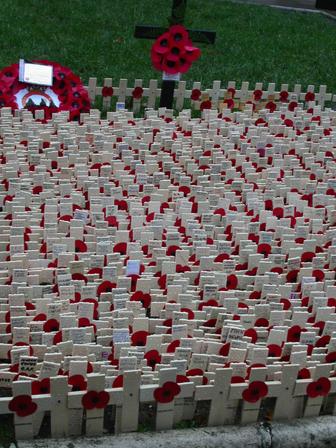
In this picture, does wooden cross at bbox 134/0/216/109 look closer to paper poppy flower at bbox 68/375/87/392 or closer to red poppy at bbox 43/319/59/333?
red poppy at bbox 43/319/59/333

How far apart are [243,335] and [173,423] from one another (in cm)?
77

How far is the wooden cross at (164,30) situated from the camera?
898cm

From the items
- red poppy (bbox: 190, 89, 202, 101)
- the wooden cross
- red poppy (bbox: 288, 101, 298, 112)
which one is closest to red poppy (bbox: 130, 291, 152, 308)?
the wooden cross

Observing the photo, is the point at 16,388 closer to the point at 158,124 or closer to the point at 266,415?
the point at 266,415

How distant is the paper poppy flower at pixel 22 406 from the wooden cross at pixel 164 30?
576 cm

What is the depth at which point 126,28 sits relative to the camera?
1467cm

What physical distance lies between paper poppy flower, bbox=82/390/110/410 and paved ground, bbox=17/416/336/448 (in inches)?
8.0

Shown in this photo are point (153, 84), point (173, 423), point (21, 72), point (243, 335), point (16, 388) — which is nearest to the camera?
point (16, 388)

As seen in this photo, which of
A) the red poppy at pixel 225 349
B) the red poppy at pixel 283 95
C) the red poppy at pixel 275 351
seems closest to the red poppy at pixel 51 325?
the red poppy at pixel 225 349

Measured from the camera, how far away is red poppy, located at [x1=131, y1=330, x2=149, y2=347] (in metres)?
4.75

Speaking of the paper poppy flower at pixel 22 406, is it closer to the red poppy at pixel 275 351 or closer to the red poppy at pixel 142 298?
the red poppy at pixel 142 298

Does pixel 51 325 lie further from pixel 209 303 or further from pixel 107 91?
pixel 107 91

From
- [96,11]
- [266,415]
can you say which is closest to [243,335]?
[266,415]

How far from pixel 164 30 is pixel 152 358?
5299 millimetres
